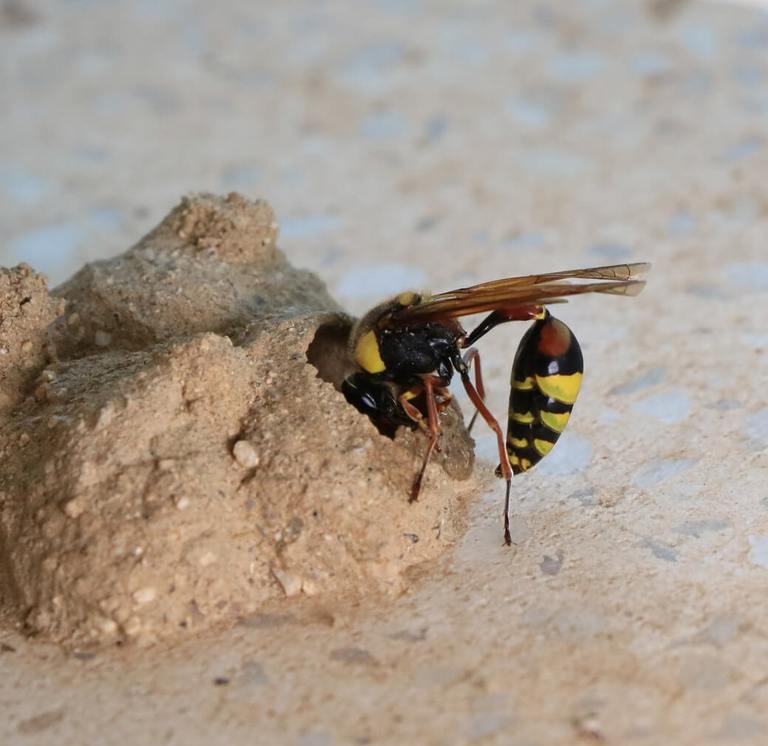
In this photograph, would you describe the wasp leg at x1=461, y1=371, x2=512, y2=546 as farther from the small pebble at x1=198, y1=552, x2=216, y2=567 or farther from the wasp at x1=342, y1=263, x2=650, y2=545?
the small pebble at x1=198, y1=552, x2=216, y2=567

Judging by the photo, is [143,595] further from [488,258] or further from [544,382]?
[488,258]

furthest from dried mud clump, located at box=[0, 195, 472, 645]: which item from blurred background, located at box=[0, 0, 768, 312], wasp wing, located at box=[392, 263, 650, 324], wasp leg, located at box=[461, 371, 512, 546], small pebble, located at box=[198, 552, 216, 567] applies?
blurred background, located at box=[0, 0, 768, 312]

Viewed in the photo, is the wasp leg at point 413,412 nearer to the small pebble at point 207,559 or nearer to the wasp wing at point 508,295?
the wasp wing at point 508,295

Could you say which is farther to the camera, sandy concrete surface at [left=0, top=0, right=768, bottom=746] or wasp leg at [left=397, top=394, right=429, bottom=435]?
Answer: wasp leg at [left=397, top=394, right=429, bottom=435]

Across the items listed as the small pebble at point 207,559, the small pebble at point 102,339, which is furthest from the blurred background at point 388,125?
the small pebble at point 207,559

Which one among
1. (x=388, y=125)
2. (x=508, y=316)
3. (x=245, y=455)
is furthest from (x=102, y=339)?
(x=388, y=125)

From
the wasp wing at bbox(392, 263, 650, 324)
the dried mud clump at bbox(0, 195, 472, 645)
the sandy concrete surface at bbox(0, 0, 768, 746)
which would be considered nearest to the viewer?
the sandy concrete surface at bbox(0, 0, 768, 746)

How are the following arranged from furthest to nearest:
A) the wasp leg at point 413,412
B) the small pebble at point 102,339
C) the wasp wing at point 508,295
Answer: the small pebble at point 102,339, the wasp leg at point 413,412, the wasp wing at point 508,295

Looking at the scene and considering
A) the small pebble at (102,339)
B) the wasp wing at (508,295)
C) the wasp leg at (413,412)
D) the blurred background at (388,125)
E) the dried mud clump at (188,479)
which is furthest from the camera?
the blurred background at (388,125)
